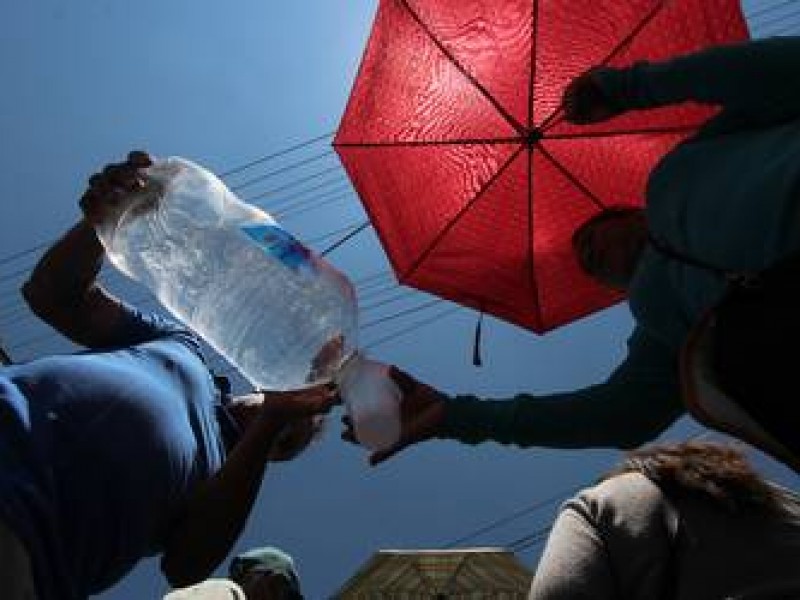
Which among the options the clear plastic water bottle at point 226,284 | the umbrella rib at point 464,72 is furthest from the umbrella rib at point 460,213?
the clear plastic water bottle at point 226,284

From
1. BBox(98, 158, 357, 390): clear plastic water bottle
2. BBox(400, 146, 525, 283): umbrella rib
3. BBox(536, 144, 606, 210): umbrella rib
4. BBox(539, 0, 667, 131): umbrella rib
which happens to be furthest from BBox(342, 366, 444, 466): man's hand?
BBox(536, 144, 606, 210): umbrella rib

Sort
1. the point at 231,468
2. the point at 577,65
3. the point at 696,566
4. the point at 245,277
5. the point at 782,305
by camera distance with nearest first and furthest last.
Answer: the point at 782,305, the point at 696,566, the point at 231,468, the point at 245,277, the point at 577,65

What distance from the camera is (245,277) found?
134 inches

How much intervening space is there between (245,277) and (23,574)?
1.64m

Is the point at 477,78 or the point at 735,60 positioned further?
the point at 477,78

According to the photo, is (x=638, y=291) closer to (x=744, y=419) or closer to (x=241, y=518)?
(x=744, y=419)

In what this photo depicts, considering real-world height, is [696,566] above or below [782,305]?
below

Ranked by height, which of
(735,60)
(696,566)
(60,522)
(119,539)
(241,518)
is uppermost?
(735,60)

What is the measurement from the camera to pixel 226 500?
2295 millimetres

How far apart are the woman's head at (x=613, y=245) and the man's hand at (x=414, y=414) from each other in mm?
595

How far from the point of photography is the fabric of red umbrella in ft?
12.8

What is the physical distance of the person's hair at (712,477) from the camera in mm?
1867

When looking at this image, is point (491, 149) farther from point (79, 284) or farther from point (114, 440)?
point (114, 440)

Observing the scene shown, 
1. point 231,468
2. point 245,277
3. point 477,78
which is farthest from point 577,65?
point 231,468
